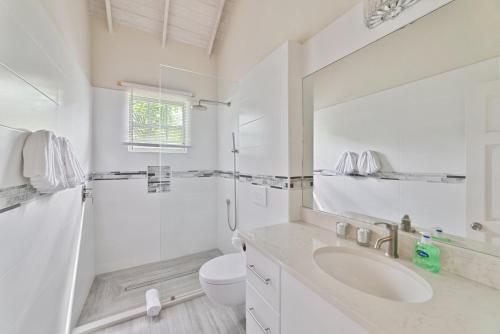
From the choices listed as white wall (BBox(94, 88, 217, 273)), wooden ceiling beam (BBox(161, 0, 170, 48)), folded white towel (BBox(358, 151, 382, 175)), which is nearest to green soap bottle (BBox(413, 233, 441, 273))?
folded white towel (BBox(358, 151, 382, 175))

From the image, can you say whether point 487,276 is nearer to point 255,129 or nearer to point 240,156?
point 255,129

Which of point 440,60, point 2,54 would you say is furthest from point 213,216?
point 440,60

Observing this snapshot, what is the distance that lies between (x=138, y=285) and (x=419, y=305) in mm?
2416

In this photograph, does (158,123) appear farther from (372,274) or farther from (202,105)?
(372,274)

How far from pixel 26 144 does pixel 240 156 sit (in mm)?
1664

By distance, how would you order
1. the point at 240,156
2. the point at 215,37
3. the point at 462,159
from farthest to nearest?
the point at 215,37 → the point at 240,156 → the point at 462,159

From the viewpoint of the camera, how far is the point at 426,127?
0.95m

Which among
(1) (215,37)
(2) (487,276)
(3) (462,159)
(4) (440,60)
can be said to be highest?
(1) (215,37)

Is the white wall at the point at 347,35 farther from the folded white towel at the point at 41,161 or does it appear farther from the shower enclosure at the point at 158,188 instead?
the folded white towel at the point at 41,161

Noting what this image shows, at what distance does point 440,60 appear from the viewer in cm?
90

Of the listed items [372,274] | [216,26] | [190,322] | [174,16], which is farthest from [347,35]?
[190,322]

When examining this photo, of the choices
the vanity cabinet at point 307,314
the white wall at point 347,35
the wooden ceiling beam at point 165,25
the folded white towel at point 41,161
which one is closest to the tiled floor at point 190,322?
the vanity cabinet at point 307,314

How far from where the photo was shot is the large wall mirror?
0.78m

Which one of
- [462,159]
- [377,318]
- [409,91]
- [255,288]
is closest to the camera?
[377,318]
